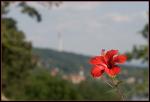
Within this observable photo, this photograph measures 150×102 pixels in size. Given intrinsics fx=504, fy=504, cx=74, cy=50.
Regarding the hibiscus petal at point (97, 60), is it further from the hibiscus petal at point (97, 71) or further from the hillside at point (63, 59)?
the hillside at point (63, 59)

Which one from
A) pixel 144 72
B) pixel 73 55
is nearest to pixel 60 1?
pixel 144 72

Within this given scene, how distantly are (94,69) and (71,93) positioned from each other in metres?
83.7

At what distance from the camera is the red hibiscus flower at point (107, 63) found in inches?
85.7

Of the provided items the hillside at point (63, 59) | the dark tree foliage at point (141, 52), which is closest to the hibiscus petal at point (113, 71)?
the dark tree foliage at point (141, 52)

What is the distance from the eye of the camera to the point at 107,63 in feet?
7.25

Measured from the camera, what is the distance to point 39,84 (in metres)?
85.9

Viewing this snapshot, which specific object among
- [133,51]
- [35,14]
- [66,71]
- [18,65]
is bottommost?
[66,71]

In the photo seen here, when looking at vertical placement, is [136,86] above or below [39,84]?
above

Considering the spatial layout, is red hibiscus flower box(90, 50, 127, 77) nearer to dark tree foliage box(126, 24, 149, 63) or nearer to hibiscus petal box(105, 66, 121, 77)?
hibiscus petal box(105, 66, 121, 77)

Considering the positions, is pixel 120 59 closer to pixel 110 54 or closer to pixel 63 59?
pixel 110 54

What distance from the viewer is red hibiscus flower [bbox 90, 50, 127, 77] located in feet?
7.14

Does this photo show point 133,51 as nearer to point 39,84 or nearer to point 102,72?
point 102,72

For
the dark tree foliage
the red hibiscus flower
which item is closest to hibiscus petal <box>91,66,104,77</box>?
the red hibiscus flower

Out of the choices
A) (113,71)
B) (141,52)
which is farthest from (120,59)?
(141,52)
